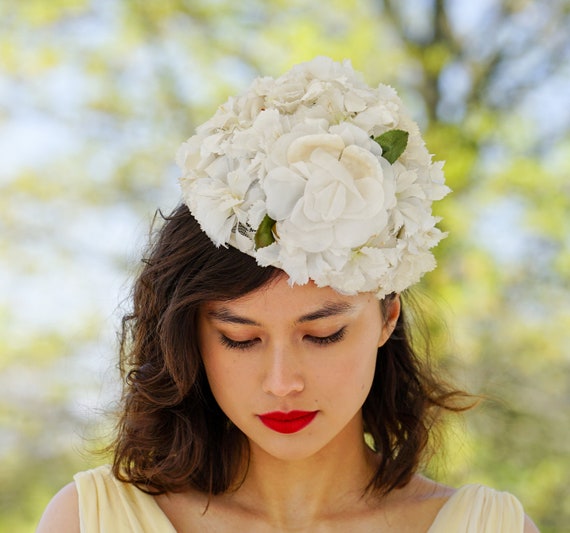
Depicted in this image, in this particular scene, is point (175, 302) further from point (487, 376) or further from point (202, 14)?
point (202, 14)

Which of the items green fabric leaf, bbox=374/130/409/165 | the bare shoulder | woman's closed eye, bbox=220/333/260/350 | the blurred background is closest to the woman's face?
woman's closed eye, bbox=220/333/260/350

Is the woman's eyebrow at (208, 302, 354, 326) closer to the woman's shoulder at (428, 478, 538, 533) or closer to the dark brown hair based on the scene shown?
the dark brown hair

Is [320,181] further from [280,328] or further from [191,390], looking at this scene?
[191,390]

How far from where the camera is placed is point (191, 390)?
9.02 feet

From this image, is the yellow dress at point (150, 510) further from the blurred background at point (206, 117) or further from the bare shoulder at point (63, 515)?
the blurred background at point (206, 117)

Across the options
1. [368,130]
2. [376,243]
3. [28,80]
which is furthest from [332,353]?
[28,80]

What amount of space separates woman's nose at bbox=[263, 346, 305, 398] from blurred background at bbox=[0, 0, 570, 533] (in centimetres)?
489

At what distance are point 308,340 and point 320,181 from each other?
14.7 inches

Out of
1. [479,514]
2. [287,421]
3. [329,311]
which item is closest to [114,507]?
[287,421]

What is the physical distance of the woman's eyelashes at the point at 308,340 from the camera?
8.04 feet

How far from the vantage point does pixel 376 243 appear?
8.03ft

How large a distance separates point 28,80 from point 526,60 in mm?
3888

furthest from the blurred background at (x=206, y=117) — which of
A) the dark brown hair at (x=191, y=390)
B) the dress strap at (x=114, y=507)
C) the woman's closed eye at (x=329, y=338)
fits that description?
the woman's closed eye at (x=329, y=338)

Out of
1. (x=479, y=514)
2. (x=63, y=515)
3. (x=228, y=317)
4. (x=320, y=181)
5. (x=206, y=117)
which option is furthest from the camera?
(x=206, y=117)
